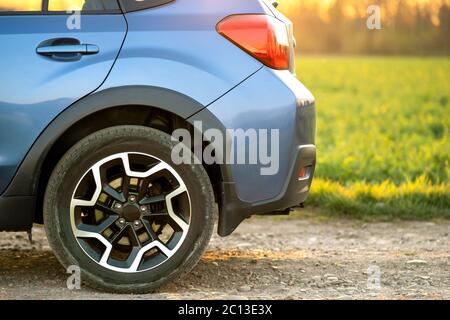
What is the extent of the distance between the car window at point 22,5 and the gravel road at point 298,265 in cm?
151

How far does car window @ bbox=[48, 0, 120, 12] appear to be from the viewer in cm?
451

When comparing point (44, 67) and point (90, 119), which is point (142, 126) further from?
point (44, 67)

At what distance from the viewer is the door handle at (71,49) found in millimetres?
4359

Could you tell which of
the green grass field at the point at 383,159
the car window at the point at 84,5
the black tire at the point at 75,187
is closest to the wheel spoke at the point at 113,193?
the black tire at the point at 75,187

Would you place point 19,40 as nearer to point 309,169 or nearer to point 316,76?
point 309,169

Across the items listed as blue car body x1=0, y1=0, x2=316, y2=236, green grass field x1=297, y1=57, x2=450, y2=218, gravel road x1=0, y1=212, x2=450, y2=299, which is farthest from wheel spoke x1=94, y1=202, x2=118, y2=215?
green grass field x1=297, y1=57, x2=450, y2=218

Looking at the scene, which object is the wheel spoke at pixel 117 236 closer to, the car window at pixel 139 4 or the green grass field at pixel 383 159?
the car window at pixel 139 4

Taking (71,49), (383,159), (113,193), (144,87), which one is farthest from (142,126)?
(383,159)

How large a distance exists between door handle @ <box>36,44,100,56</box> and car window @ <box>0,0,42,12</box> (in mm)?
289

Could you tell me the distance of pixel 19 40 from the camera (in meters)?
4.41

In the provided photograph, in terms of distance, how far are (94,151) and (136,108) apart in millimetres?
362

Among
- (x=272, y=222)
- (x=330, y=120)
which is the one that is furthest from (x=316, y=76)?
(x=272, y=222)

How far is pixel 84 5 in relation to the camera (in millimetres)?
4547
